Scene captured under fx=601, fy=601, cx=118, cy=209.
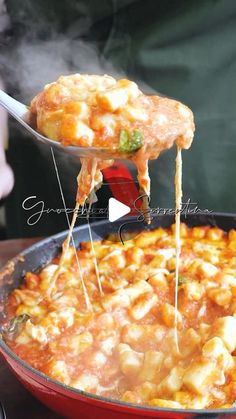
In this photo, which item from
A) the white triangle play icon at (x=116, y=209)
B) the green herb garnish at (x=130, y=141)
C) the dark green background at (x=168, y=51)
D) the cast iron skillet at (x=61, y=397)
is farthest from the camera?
the dark green background at (x=168, y=51)

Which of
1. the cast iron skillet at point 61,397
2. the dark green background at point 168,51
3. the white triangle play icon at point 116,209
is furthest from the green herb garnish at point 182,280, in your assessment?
the dark green background at point 168,51

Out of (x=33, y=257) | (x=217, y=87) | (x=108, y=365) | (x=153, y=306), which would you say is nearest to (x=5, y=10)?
(x=217, y=87)

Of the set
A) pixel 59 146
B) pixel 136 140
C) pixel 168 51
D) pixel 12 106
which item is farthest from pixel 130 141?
pixel 168 51

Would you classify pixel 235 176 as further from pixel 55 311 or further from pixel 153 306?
pixel 55 311

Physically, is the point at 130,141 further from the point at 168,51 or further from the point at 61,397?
the point at 168,51

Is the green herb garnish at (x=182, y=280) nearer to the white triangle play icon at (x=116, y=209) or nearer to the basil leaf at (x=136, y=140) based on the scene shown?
the white triangle play icon at (x=116, y=209)

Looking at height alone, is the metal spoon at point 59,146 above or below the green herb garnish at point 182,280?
above
